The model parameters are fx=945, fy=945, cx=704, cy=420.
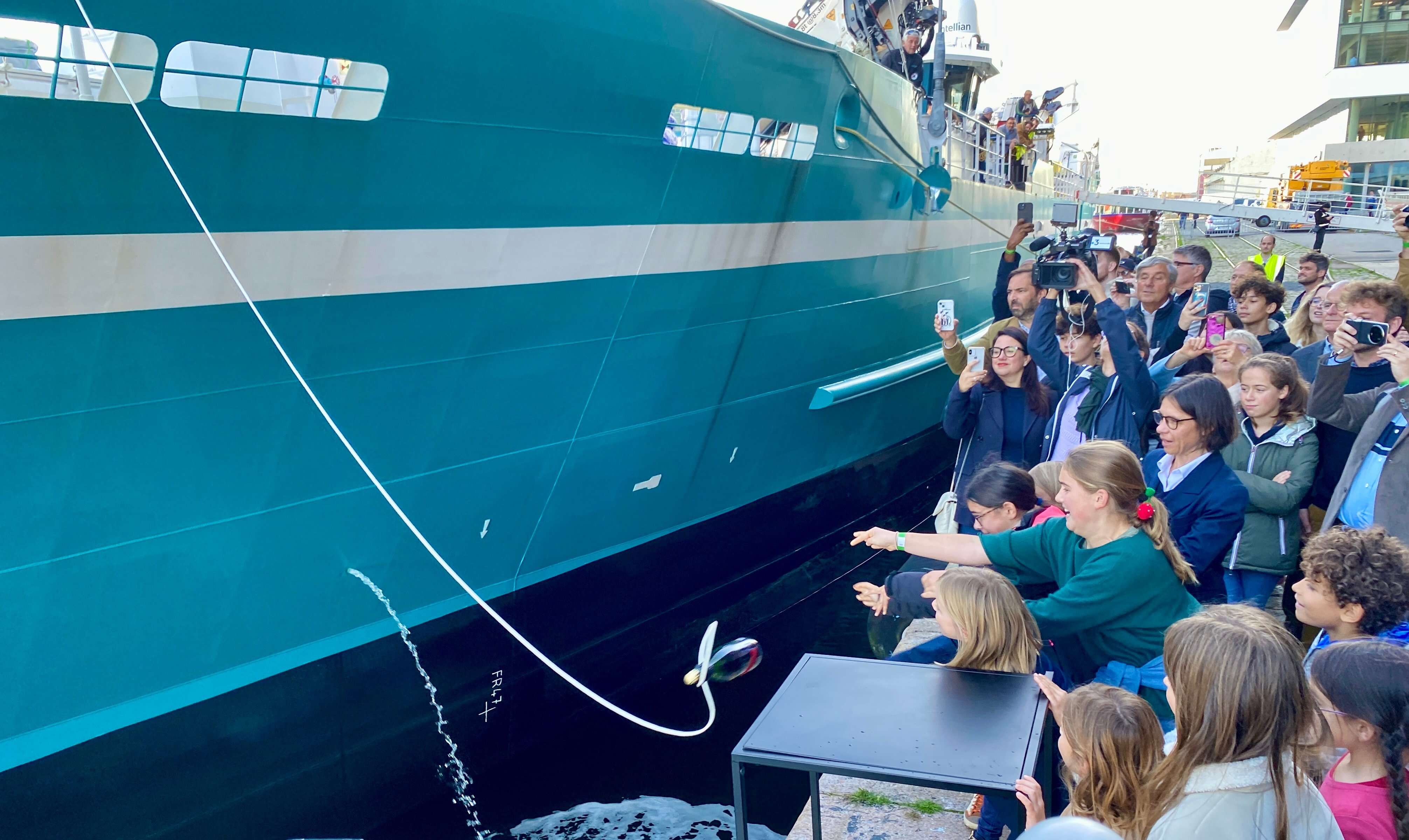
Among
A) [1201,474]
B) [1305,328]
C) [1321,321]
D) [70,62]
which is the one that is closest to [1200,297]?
[1305,328]

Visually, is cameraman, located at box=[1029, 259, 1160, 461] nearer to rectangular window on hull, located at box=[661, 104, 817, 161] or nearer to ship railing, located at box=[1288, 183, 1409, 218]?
rectangular window on hull, located at box=[661, 104, 817, 161]

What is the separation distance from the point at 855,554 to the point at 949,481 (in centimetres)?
325

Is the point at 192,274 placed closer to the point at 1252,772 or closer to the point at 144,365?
the point at 144,365

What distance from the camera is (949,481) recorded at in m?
11.6

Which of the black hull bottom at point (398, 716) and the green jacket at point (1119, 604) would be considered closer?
the green jacket at point (1119, 604)

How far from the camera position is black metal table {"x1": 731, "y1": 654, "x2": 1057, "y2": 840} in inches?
79.4

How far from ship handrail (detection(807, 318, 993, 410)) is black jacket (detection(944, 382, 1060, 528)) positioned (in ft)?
6.17

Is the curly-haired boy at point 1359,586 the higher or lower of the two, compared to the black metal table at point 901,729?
higher

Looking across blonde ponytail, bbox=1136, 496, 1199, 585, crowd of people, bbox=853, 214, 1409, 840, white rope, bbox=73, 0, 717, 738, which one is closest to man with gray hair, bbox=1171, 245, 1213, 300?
crowd of people, bbox=853, 214, 1409, 840

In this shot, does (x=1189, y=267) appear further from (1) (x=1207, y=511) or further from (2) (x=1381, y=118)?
(2) (x=1381, y=118)

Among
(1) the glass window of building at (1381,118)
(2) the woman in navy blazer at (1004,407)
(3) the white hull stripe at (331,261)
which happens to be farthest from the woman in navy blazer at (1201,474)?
(1) the glass window of building at (1381,118)

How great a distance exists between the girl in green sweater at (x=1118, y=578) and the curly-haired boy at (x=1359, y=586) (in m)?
0.33

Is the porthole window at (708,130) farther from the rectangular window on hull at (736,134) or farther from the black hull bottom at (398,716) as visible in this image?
the black hull bottom at (398,716)

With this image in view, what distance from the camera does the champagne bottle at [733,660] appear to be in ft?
9.57
